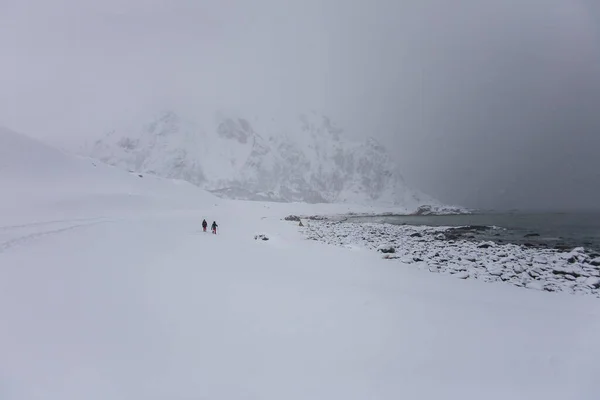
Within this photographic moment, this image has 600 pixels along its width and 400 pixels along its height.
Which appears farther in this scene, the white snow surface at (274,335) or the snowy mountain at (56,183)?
the snowy mountain at (56,183)

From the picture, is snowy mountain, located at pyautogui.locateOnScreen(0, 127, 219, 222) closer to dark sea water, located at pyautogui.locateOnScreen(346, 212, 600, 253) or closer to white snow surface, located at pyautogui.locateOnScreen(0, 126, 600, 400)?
white snow surface, located at pyautogui.locateOnScreen(0, 126, 600, 400)

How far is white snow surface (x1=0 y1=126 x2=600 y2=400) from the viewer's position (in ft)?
12.4

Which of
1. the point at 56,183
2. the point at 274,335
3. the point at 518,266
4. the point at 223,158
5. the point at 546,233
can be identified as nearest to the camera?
the point at 274,335

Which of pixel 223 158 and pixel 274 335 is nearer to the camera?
pixel 274 335

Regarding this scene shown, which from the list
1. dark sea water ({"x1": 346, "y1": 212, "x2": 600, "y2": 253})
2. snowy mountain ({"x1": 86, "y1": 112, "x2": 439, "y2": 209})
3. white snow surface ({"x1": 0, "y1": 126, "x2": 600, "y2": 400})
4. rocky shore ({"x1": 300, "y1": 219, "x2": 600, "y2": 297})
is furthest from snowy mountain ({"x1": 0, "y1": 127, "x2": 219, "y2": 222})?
snowy mountain ({"x1": 86, "y1": 112, "x2": 439, "y2": 209})

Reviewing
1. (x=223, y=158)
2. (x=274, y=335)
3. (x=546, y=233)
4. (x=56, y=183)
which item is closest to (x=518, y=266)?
(x=274, y=335)

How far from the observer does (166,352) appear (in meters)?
4.48

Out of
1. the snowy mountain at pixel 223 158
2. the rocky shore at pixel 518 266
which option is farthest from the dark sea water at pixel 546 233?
the snowy mountain at pixel 223 158

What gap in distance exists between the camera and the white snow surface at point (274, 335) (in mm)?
3781

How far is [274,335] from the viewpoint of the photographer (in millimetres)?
5219

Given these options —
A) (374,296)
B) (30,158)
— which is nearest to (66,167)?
(30,158)

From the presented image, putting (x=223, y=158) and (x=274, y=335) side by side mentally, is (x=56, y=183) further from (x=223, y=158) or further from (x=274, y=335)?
(x=223, y=158)

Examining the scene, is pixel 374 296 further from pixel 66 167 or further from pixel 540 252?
pixel 66 167

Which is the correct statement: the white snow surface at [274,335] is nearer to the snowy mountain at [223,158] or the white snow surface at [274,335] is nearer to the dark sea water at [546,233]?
the dark sea water at [546,233]
